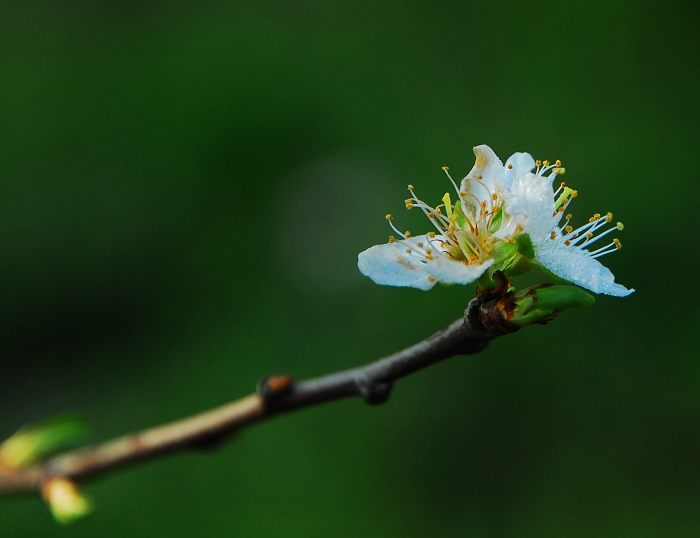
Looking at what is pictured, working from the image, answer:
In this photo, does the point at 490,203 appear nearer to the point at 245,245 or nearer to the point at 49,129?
the point at 245,245

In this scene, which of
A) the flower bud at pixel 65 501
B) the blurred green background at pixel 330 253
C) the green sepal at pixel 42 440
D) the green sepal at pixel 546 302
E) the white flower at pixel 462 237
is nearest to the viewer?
the green sepal at pixel 546 302

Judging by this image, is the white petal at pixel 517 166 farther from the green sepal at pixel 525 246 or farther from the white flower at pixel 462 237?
the green sepal at pixel 525 246

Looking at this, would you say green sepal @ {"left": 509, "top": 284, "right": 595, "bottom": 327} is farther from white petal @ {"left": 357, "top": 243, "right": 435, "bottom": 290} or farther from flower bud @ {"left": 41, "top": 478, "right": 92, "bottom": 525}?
flower bud @ {"left": 41, "top": 478, "right": 92, "bottom": 525}

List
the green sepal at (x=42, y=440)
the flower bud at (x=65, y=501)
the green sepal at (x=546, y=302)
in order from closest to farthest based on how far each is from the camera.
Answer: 1. the green sepal at (x=546, y=302)
2. the flower bud at (x=65, y=501)
3. the green sepal at (x=42, y=440)

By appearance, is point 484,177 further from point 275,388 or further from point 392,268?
point 275,388

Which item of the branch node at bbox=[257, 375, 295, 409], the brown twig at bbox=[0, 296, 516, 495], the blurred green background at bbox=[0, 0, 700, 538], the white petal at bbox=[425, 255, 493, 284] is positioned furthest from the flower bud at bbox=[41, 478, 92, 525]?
the blurred green background at bbox=[0, 0, 700, 538]

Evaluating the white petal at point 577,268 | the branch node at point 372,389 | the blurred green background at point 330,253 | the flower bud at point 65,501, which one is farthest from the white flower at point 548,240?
the blurred green background at point 330,253

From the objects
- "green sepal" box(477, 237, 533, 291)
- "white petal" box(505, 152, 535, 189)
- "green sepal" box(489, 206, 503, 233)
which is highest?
"white petal" box(505, 152, 535, 189)

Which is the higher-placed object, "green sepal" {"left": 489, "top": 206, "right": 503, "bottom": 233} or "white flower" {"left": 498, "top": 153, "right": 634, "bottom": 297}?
"green sepal" {"left": 489, "top": 206, "right": 503, "bottom": 233}

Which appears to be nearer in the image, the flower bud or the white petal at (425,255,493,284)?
the white petal at (425,255,493,284)
